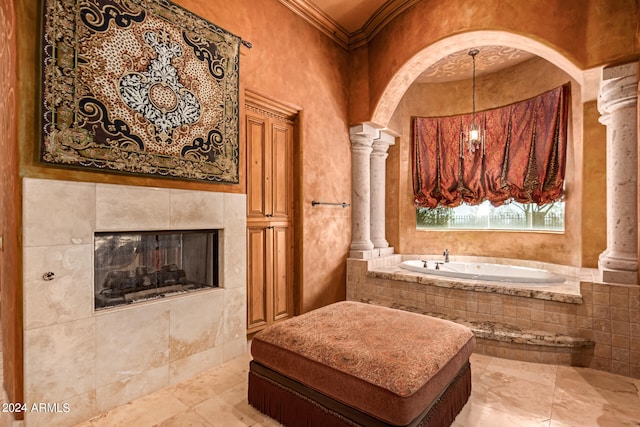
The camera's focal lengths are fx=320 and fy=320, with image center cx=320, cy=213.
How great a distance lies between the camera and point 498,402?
2.01 metres

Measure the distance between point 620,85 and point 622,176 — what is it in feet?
2.25

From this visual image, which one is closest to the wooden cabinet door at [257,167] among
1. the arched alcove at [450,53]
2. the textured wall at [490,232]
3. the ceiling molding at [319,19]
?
the ceiling molding at [319,19]

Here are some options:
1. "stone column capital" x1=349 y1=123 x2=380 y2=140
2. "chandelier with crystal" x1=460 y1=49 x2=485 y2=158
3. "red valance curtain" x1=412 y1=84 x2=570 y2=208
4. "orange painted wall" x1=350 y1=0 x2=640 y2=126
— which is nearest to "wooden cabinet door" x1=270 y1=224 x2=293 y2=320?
"stone column capital" x1=349 y1=123 x2=380 y2=140

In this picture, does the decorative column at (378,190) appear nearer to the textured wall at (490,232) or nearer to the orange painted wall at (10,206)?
the textured wall at (490,232)

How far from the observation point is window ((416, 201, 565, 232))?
400 centimetres

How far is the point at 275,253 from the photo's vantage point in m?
3.29

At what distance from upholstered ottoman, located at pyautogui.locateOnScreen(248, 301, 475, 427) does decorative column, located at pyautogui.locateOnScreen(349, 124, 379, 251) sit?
2.00 m

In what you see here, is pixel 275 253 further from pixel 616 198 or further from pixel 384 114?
pixel 616 198

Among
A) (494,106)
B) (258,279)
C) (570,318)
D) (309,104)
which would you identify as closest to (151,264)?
(258,279)

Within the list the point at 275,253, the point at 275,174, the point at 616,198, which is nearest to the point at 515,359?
the point at 616,198

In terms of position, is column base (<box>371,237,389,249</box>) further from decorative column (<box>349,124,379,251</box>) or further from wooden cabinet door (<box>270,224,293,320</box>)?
wooden cabinet door (<box>270,224,293,320</box>)

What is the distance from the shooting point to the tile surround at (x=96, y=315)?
1.68 metres

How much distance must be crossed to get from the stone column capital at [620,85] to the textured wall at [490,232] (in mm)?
1259

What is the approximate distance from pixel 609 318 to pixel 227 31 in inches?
145
